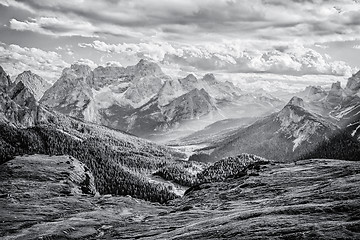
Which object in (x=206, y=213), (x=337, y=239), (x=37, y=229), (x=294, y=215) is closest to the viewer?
(x=337, y=239)

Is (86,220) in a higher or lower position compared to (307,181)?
lower

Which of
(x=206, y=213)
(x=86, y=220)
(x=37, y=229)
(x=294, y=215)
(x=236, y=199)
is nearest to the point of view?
(x=294, y=215)

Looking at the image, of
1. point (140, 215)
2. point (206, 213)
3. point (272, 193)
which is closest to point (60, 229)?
point (140, 215)

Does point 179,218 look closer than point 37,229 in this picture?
Yes

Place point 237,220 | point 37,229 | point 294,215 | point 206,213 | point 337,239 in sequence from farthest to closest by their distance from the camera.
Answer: point 37,229 → point 206,213 → point 237,220 → point 294,215 → point 337,239

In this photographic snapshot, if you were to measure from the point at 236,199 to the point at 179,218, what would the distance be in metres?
52.5

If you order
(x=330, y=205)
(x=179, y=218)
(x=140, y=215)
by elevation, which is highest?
(x=330, y=205)

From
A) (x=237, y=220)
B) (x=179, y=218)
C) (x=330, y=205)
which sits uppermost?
(x=330, y=205)

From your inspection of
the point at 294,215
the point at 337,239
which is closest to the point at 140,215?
the point at 294,215

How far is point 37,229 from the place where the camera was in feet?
533

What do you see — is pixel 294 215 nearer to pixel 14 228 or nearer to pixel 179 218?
pixel 179 218

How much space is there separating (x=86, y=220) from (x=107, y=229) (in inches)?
942

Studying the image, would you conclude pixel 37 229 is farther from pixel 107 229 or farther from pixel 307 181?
→ pixel 307 181

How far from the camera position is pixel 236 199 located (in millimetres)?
191875
